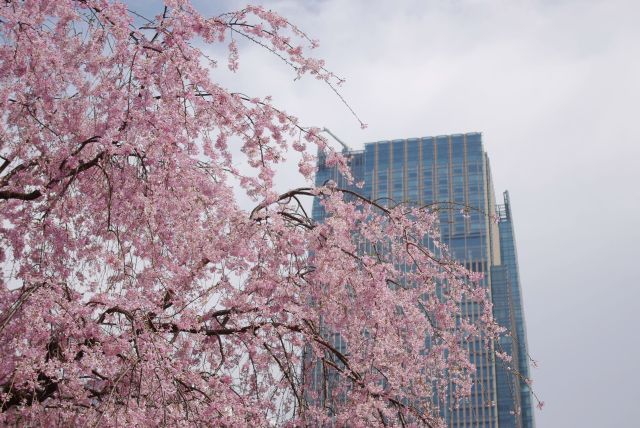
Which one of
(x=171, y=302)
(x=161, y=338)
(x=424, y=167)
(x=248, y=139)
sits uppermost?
(x=424, y=167)

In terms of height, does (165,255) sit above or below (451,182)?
below

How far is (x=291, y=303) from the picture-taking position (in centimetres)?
603

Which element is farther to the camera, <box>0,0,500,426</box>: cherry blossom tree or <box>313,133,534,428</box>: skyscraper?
<box>313,133,534,428</box>: skyscraper

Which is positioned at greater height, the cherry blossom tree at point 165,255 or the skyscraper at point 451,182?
the skyscraper at point 451,182

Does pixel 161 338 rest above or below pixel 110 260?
below

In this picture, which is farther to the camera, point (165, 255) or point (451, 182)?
point (451, 182)

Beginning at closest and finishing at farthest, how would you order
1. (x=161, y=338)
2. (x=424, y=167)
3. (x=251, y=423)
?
(x=161, y=338)
(x=251, y=423)
(x=424, y=167)

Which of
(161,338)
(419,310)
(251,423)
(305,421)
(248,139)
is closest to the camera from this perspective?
(161,338)

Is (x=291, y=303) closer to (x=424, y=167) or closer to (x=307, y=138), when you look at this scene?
(x=307, y=138)

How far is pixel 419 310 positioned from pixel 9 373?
11.5 feet

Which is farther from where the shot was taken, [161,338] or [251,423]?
[251,423]

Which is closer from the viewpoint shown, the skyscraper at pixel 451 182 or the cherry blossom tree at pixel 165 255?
the cherry blossom tree at pixel 165 255

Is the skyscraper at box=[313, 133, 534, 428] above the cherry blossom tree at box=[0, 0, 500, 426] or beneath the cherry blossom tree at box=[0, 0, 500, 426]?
above

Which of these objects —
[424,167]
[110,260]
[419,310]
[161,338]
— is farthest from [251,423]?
[424,167]
